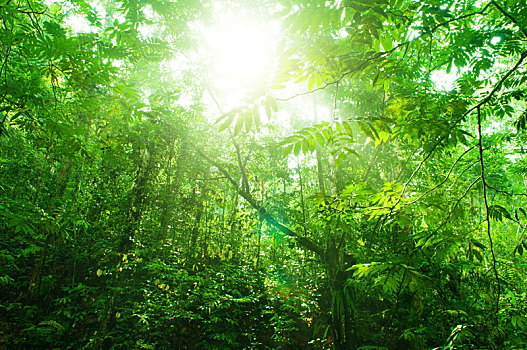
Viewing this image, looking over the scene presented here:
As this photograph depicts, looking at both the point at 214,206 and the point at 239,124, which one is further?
the point at 214,206

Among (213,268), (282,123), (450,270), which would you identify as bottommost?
(450,270)

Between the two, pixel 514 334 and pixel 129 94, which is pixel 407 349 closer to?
pixel 514 334

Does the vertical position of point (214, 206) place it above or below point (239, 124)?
above

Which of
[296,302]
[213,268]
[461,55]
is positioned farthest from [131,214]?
[461,55]

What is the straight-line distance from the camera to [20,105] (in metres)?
1.98

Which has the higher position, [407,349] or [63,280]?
[63,280]

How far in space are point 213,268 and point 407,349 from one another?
3325 millimetres

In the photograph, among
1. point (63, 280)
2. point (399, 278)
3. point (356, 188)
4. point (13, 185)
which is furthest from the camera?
point (13, 185)

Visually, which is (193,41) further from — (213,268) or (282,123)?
(213,268)

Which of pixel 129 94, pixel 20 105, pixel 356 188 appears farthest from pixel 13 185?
pixel 356 188

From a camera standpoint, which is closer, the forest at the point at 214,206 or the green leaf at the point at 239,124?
the green leaf at the point at 239,124

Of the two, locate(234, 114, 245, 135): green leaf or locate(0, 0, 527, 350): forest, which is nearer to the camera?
locate(234, 114, 245, 135): green leaf

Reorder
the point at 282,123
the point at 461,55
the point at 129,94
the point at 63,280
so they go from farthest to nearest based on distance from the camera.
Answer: the point at 282,123 → the point at 63,280 → the point at 461,55 → the point at 129,94

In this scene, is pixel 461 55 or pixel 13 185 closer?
pixel 461 55
